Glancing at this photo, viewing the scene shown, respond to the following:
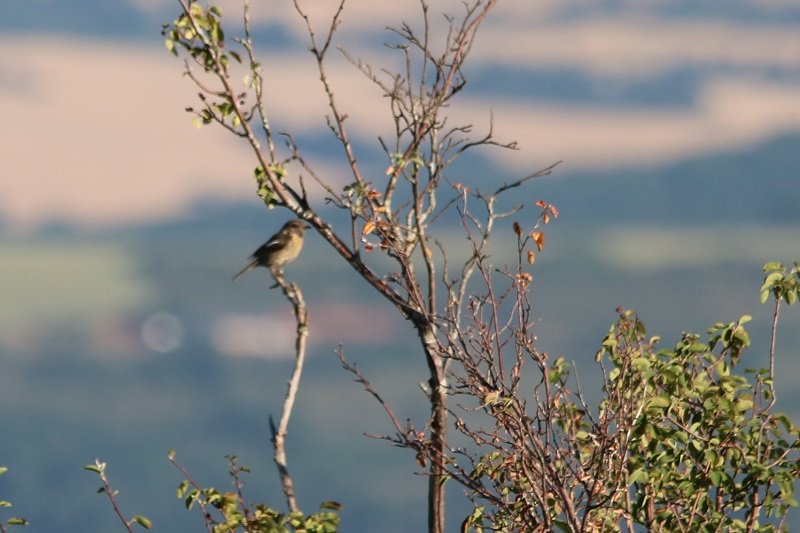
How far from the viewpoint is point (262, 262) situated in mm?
17281

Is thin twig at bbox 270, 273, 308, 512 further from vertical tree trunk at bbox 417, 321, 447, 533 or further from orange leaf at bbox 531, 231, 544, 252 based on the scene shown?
orange leaf at bbox 531, 231, 544, 252

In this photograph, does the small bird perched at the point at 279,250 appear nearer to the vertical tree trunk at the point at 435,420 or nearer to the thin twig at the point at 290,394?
the thin twig at the point at 290,394

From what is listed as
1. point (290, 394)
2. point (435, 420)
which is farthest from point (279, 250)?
point (435, 420)

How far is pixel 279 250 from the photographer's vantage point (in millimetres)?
17203

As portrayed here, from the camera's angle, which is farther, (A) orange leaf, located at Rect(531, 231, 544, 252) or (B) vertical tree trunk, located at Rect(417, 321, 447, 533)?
(B) vertical tree trunk, located at Rect(417, 321, 447, 533)

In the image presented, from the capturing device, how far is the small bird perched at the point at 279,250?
1719 cm

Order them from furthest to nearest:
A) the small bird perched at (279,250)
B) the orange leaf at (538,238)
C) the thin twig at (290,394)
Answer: the small bird perched at (279,250), the thin twig at (290,394), the orange leaf at (538,238)

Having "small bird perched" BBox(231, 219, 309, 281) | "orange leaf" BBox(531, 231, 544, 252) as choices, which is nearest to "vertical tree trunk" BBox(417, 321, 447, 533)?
"orange leaf" BBox(531, 231, 544, 252)

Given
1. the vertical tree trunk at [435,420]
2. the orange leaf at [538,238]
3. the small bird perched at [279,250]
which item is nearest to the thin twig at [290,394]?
the vertical tree trunk at [435,420]

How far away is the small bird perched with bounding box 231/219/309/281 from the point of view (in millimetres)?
17188

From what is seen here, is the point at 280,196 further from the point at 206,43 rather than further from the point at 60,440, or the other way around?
the point at 60,440

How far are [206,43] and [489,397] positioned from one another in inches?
128

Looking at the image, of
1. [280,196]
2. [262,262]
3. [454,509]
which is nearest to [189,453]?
[454,509]

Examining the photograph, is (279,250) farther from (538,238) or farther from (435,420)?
(538,238)
